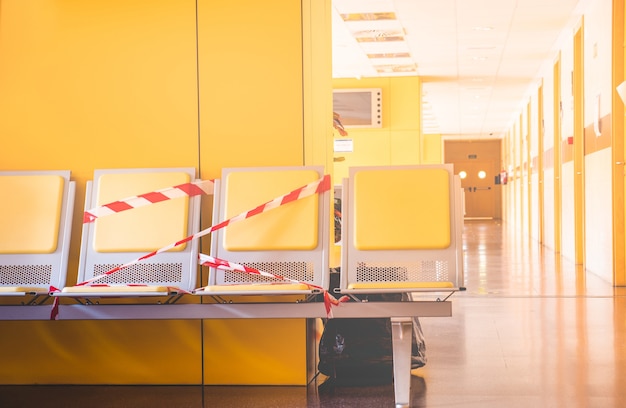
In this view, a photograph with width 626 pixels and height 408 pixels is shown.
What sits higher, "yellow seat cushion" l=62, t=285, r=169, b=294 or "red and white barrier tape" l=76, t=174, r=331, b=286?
"red and white barrier tape" l=76, t=174, r=331, b=286

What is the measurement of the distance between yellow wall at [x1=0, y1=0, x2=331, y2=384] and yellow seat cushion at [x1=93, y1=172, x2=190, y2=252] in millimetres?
225

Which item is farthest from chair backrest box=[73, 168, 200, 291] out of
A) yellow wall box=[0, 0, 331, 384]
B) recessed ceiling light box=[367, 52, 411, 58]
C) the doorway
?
the doorway

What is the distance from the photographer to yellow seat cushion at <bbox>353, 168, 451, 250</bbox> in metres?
3.84

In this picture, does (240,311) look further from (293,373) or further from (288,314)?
(293,373)

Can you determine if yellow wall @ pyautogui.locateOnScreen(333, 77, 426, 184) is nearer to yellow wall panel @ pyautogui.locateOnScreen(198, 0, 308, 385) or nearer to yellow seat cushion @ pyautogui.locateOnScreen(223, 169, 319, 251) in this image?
yellow wall panel @ pyautogui.locateOnScreen(198, 0, 308, 385)

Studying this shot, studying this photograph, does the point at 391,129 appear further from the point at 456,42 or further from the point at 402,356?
the point at 402,356

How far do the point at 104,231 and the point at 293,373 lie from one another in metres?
1.11

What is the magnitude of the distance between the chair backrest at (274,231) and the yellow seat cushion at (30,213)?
2.54ft

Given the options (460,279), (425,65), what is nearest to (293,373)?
(460,279)

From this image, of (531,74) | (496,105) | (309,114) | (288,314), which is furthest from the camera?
(496,105)

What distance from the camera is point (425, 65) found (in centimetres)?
1544

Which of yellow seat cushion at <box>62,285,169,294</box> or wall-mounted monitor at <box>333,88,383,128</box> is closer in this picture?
yellow seat cushion at <box>62,285,169,294</box>

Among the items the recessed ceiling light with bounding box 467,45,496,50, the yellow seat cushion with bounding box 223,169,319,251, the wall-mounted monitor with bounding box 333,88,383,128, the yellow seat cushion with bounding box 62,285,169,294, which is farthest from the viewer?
the wall-mounted monitor with bounding box 333,88,383,128

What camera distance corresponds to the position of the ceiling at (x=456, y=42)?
1103cm
